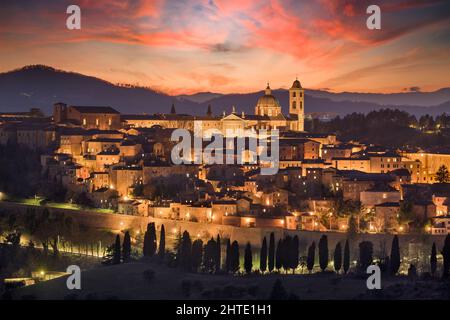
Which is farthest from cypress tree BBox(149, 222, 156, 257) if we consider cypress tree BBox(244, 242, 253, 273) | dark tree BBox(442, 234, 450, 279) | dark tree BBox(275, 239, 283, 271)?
dark tree BBox(442, 234, 450, 279)

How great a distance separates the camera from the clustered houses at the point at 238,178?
33.8 metres

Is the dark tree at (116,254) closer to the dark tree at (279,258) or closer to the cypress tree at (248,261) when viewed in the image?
the cypress tree at (248,261)

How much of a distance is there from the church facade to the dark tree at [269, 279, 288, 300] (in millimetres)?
23392

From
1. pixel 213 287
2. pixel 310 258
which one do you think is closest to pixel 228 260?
pixel 310 258

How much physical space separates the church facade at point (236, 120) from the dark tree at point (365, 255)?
67.4 feet

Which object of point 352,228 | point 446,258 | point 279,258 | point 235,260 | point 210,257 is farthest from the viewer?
point 352,228

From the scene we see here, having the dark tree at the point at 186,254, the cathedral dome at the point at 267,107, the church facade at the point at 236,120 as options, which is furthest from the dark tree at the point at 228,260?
the cathedral dome at the point at 267,107

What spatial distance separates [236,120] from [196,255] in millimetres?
21826

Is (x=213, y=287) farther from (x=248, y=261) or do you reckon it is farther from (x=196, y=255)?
(x=196, y=255)

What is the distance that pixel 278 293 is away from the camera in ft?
84.6

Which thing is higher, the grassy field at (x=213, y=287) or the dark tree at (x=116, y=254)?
the dark tree at (x=116, y=254)

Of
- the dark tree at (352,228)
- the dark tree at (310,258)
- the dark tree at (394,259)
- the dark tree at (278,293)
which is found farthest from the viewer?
the dark tree at (352,228)

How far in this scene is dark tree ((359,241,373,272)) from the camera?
29.3 metres
